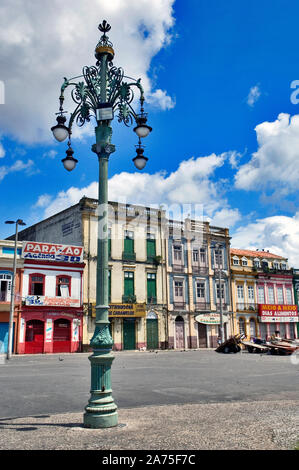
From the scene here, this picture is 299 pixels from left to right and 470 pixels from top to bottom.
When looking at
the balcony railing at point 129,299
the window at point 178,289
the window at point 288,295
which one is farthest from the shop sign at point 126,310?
the window at point 288,295

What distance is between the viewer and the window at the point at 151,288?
121 feet

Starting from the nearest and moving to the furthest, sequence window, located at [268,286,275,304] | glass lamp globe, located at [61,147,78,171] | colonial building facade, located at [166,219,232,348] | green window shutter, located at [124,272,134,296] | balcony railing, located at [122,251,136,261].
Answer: glass lamp globe, located at [61,147,78,171], green window shutter, located at [124,272,134,296], balcony railing, located at [122,251,136,261], colonial building facade, located at [166,219,232,348], window, located at [268,286,275,304]

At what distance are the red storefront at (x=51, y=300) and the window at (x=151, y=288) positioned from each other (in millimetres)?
6624

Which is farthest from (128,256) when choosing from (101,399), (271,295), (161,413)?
(101,399)

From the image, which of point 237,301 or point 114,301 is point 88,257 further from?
point 237,301

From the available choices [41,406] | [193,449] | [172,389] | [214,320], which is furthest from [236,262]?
[193,449]

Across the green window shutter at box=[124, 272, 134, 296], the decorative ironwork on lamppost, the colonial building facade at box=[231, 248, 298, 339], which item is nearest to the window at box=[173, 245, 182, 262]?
the green window shutter at box=[124, 272, 134, 296]

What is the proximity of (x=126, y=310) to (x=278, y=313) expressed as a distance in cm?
1854

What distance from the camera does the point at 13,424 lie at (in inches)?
288

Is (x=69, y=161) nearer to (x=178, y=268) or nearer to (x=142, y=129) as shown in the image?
(x=142, y=129)

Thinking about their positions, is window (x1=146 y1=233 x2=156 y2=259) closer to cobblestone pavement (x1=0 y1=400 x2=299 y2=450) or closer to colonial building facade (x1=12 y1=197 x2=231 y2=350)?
colonial building facade (x1=12 y1=197 x2=231 y2=350)

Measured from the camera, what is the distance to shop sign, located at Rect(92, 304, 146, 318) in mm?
34438

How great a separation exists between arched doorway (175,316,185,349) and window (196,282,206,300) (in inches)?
119
